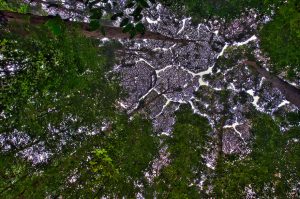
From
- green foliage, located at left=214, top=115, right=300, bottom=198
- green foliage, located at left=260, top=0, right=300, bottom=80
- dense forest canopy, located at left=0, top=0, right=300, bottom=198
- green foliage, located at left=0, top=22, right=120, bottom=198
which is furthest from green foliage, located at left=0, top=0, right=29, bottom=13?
green foliage, located at left=214, top=115, right=300, bottom=198

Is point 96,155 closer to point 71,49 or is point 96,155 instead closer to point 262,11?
point 71,49

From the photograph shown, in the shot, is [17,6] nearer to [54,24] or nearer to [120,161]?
[120,161]

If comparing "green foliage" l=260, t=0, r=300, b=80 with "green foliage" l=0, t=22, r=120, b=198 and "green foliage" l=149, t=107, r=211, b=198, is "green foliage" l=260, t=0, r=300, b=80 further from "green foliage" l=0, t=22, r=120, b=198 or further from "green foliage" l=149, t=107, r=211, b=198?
"green foliage" l=0, t=22, r=120, b=198

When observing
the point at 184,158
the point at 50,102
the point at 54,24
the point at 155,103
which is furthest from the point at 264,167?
the point at 54,24

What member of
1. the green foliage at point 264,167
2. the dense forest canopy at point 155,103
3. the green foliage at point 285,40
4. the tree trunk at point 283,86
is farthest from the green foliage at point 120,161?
the green foliage at point 285,40

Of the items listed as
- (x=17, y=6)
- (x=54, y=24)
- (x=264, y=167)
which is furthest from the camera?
(x=17, y=6)

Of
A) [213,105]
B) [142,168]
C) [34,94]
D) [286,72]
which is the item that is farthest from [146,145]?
[286,72]
